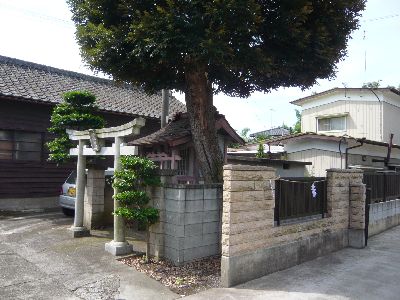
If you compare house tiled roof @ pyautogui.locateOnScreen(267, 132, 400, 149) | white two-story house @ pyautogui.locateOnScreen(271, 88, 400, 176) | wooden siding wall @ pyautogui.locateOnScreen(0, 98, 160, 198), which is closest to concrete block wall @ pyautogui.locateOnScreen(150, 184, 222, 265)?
wooden siding wall @ pyautogui.locateOnScreen(0, 98, 160, 198)

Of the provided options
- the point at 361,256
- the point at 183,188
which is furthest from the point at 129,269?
the point at 361,256

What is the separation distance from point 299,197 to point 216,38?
12.5 feet

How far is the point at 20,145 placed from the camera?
13.2 meters

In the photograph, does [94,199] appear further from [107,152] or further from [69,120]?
[69,120]

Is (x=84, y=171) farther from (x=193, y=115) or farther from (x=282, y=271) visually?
(x=282, y=271)

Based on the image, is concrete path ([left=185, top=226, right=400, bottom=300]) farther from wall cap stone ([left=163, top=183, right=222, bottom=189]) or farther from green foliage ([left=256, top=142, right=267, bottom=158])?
green foliage ([left=256, top=142, right=267, bottom=158])

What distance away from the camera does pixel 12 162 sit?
1277 cm

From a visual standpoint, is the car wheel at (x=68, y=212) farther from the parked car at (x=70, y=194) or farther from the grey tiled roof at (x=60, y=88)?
the grey tiled roof at (x=60, y=88)

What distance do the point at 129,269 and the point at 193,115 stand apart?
3.78 metres

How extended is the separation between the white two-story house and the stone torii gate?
394 inches

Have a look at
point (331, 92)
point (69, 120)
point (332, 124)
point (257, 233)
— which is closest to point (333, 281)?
point (257, 233)

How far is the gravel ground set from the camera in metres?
5.75

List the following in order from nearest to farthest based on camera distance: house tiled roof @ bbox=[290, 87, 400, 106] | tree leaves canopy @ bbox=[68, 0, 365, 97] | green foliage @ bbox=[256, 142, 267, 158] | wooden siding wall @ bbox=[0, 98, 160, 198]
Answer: tree leaves canopy @ bbox=[68, 0, 365, 97], wooden siding wall @ bbox=[0, 98, 160, 198], green foliage @ bbox=[256, 142, 267, 158], house tiled roof @ bbox=[290, 87, 400, 106]

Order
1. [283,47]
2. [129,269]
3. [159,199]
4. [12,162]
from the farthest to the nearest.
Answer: [12,162], [283,47], [159,199], [129,269]
